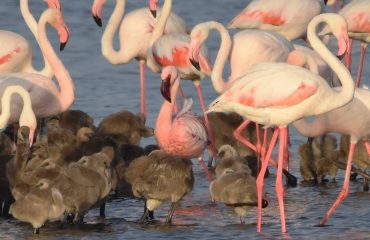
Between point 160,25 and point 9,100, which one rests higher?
point 9,100

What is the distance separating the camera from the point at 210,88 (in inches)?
645

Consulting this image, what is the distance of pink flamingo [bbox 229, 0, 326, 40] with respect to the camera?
49.2 ft

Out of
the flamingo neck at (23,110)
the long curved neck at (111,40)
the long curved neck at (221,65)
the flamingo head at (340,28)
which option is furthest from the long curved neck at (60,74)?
the flamingo head at (340,28)

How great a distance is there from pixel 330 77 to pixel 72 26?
7155 mm

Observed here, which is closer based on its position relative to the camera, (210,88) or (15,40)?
(15,40)

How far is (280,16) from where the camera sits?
15000mm

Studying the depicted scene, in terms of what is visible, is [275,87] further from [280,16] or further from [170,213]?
[280,16]

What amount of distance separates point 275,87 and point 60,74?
3529 mm

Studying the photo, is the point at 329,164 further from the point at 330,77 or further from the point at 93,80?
the point at 93,80

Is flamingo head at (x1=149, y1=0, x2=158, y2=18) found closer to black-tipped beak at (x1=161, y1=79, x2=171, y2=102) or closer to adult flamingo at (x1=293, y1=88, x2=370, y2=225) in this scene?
black-tipped beak at (x1=161, y1=79, x2=171, y2=102)

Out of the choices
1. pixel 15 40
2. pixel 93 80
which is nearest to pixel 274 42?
pixel 15 40

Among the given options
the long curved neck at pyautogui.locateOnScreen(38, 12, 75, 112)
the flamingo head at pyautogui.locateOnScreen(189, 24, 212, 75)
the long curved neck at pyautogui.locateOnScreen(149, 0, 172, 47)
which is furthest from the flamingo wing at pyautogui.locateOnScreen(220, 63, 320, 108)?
the long curved neck at pyautogui.locateOnScreen(149, 0, 172, 47)

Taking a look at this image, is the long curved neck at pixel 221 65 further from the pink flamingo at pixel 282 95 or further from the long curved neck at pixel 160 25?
the long curved neck at pixel 160 25

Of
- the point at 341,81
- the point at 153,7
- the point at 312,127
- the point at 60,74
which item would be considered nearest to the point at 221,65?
the point at 312,127
